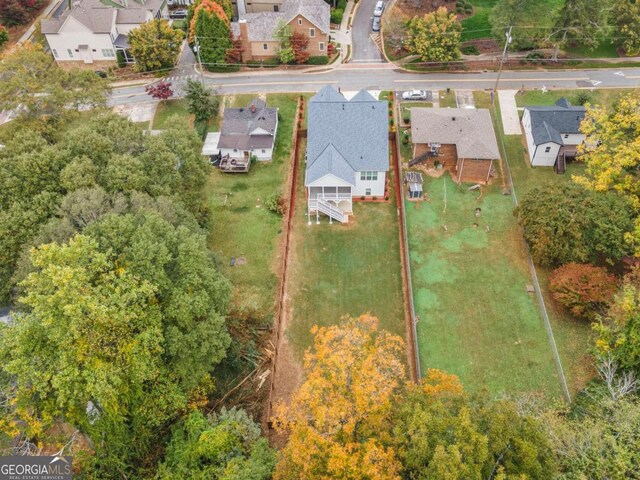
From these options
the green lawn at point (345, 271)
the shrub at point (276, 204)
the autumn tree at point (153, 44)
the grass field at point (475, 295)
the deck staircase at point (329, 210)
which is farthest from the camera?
the autumn tree at point (153, 44)

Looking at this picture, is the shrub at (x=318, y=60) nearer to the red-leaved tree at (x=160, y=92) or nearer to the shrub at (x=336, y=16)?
the shrub at (x=336, y=16)

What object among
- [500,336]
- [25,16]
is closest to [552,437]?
[500,336]

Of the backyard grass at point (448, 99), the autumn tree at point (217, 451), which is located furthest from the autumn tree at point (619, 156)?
the autumn tree at point (217, 451)

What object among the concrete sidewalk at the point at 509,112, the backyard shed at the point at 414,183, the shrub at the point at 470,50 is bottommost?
the backyard shed at the point at 414,183

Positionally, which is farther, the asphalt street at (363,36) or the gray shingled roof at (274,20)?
the asphalt street at (363,36)

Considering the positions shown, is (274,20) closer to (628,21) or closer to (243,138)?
(243,138)

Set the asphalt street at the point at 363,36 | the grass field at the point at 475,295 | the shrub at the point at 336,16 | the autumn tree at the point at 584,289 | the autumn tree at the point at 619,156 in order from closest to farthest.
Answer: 1. the grass field at the point at 475,295
2. the autumn tree at the point at 584,289
3. the autumn tree at the point at 619,156
4. the asphalt street at the point at 363,36
5. the shrub at the point at 336,16

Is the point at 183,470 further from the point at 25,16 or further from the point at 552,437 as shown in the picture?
the point at 25,16
